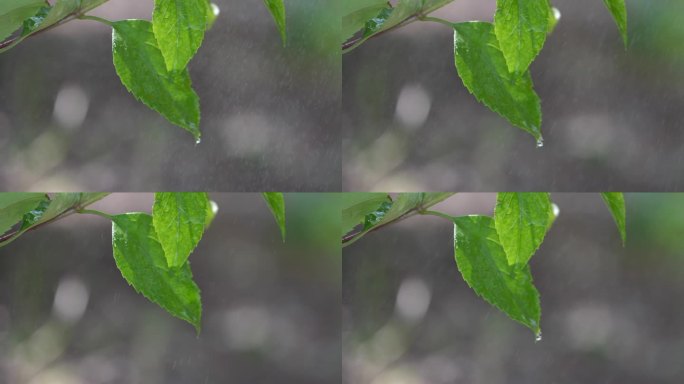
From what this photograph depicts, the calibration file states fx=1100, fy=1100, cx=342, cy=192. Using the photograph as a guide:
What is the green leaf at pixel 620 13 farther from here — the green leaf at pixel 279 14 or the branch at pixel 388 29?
the green leaf at pixel 279 14

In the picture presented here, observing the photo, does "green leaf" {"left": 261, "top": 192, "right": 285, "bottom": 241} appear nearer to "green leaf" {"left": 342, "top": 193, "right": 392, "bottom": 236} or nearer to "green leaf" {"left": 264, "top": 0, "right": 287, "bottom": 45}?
"green leaf" {"left": 342, "top": 193, "right": 392, "bottom": 236}

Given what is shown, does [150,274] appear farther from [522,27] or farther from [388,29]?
[522,27]

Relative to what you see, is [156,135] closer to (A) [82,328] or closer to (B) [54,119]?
(B) [54,119]

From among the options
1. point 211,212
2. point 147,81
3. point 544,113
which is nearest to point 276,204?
point 211,212

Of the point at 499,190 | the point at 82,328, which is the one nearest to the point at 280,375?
the point at 82,328

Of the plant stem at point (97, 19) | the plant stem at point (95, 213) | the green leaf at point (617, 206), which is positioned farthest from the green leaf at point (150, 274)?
the green leaf at point (617, 206)
